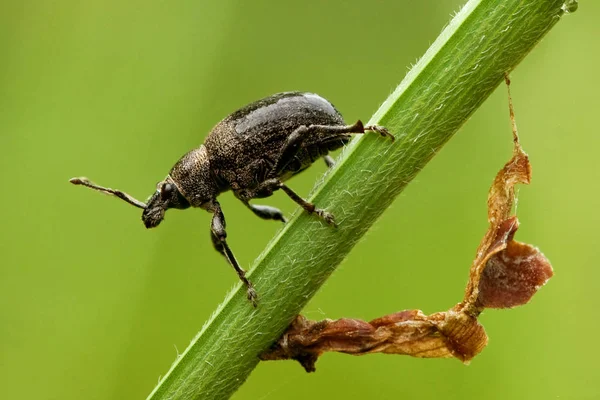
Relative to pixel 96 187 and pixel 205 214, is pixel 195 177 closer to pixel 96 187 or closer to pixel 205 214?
pixel 96 187

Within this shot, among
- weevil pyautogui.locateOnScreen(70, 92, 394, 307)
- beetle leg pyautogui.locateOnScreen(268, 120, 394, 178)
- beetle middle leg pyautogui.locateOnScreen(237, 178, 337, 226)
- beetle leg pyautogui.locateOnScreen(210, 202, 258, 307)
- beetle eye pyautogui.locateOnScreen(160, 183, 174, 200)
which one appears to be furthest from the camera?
beetle eye pyautogui.locateOnScreen(160, 183, 174, 200)

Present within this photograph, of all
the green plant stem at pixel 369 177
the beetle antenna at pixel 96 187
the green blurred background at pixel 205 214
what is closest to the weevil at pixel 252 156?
the beetle antenna at pixel 96 187

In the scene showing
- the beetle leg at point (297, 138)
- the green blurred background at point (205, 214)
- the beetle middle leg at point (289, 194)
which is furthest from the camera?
the green blurred background at point (205, 214)

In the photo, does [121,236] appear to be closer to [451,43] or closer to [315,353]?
[315,353]

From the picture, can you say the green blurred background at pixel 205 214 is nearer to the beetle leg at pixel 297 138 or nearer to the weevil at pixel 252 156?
the weevil at pixel 252 156

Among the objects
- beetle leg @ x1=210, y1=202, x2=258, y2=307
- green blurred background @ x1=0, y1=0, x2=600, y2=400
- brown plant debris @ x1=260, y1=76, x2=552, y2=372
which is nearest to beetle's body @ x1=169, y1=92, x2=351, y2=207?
beetle leg @ x1=210, y1=202, x2=258, y2=307

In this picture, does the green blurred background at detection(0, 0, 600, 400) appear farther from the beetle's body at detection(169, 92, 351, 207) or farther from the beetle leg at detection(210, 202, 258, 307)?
the beetle's body at detection(169, 92, 351, 207)

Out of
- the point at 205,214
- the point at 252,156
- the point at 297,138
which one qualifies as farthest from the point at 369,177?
the point at 205,214
